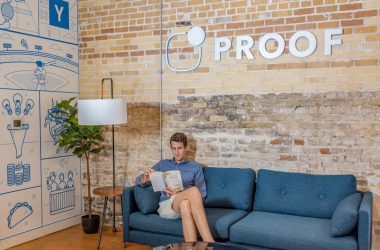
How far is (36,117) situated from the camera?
4.62 metres

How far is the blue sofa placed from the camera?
3.26 metres

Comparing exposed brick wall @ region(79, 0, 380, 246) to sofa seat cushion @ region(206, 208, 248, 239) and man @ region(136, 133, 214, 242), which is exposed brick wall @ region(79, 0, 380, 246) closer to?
man @ region(136, 133, 214, 242)

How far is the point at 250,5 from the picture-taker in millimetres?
4297

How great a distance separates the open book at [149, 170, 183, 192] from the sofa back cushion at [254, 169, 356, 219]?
80 centimetres

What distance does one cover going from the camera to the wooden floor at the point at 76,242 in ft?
14.1

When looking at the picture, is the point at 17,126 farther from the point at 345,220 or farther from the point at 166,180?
the point at 345,220

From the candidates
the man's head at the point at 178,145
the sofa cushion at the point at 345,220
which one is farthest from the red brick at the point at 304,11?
the sofa cushion at the point at 345,220

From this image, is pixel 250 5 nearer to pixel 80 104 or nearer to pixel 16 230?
pixel 80 104

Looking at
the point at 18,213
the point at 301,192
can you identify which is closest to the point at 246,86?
the point at 301,192

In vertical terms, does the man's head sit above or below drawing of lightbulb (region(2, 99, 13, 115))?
below

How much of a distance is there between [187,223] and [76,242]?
1570mm

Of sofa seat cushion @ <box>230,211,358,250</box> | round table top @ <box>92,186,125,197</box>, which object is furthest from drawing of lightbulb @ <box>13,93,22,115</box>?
sofa seat cushion @ <box>230,211,358,250</box>

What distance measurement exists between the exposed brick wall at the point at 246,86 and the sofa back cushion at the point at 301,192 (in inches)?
9.6

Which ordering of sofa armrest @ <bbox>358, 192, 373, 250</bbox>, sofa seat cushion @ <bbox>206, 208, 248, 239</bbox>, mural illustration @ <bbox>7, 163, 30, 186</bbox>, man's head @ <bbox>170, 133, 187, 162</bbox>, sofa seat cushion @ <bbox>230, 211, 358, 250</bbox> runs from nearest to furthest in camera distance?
sofa armrest @ <bbox>358, 192, 373, 250</bbox>
sofa seat cushion @ <bbox>230, 211, 358, 250</bbox>
sofa seat cushion @ <bbox>206, 208, 248, 239</bbox>
man's head @ <bbox>170, 133, 187, 162</bbox>
mural illustration @ <bbox>7, 163, 30, 186</bbox>
